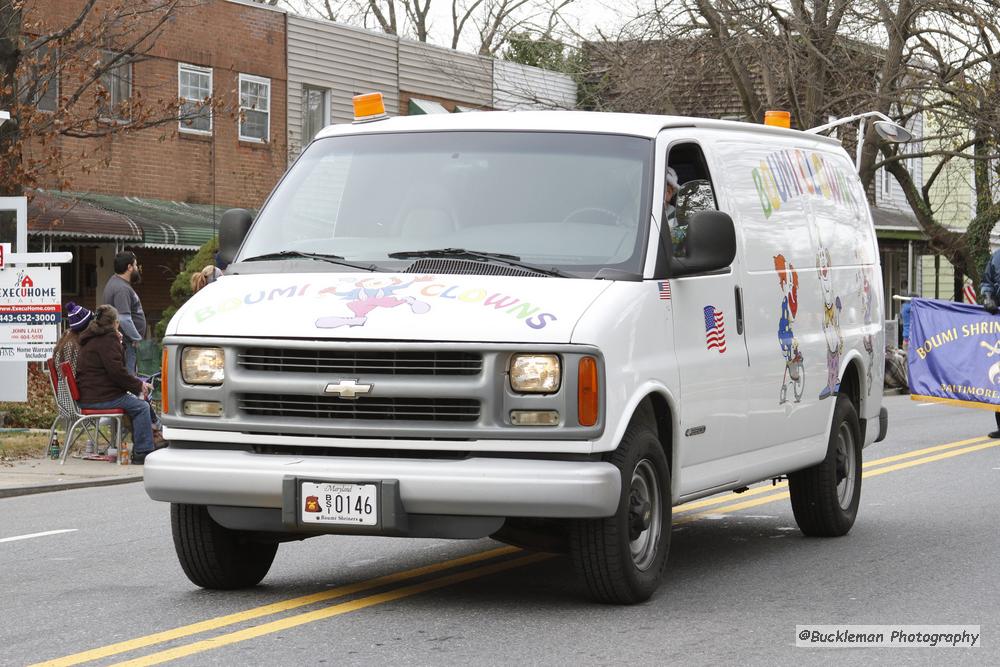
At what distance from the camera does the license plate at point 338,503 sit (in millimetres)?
6699

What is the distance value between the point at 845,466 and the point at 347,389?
13.9ft

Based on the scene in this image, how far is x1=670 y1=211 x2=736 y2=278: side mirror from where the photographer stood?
7.55 m

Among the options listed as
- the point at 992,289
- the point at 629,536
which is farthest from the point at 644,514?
the point at 992,289

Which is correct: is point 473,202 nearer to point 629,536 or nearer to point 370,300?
point 370,300

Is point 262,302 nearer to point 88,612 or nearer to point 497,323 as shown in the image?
point 497,323

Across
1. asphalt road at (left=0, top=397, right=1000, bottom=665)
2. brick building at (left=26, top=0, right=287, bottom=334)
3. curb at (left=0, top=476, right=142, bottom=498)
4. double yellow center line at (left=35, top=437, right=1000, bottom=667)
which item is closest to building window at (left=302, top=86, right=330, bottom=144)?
brick building at (left=26, top=0, right=287, bottom=334)

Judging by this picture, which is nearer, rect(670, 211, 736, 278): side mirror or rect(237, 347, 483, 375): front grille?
rect(237, 347, 483, 375): front grille

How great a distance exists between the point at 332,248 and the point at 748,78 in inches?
885

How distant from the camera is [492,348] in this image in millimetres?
6668

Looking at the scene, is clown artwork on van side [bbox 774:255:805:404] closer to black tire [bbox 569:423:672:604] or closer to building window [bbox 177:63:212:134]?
black tire [bbox 569:423:672:604]

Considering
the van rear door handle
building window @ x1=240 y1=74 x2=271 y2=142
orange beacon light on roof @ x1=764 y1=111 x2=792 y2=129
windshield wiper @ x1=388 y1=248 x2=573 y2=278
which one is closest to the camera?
windshield wiper @ x1=388 y1=248 x2=573 y2=278

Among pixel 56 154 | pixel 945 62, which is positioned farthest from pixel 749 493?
pixel 945 62

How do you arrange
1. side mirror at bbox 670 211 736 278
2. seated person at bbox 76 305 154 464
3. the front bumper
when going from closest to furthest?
the front bumper
side mirror at bbox 670 211 736 278
seated person at bbox 76 305 154 464

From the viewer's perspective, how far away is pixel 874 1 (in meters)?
27.0
